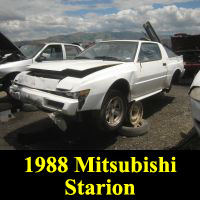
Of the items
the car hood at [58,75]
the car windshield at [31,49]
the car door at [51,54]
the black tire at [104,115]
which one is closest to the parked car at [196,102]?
the black tire at [104,115]

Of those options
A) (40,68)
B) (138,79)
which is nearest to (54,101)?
(40,68)

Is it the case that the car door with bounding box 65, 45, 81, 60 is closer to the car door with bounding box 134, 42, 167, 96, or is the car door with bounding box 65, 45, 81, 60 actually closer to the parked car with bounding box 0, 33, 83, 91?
the parked car with bounding box 0, 33, 83, 91

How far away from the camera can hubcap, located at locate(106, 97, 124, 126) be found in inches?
156

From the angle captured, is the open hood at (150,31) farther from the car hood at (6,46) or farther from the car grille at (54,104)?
the car grille at (54,104)

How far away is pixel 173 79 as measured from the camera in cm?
663

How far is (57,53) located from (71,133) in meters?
3.43

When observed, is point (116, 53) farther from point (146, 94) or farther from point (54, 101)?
point (54, 101)

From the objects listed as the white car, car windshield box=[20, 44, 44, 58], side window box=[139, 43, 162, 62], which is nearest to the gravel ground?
the white car

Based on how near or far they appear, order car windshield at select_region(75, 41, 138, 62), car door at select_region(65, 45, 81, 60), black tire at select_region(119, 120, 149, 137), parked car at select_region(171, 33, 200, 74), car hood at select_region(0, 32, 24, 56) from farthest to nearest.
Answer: parked car at select_region(171, 33, 200, 74)
car door at select_region(65, 45, 81, 60)
car hood at select_region(0, 32, 24, 56)
car windshield at select_region(75, 41, 138, 62)
black tire at select_region(119, 120, 149, 137)

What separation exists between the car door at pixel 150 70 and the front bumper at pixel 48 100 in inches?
61.5

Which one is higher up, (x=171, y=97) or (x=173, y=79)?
(x=173, y=79)

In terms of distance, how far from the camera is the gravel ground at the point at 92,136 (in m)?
4.03

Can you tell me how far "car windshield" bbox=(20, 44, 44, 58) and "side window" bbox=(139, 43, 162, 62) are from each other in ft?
10.2

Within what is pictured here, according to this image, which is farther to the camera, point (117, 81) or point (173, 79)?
point (173, 79)
